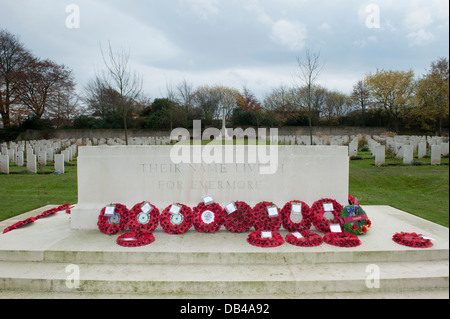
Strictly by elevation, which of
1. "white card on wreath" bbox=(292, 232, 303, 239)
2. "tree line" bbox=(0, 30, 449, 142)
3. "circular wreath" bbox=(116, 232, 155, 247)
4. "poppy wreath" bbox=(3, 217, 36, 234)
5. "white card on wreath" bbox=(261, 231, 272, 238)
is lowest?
"poppy wreath" bbox=(3, 217, 36, 234)

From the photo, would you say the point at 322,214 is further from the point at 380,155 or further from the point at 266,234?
the point at 380,155

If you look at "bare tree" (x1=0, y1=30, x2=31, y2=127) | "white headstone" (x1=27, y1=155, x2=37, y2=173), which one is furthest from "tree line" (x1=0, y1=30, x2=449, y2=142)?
"white headstone" (x1=27, y1=155, x2=37, y2=173)

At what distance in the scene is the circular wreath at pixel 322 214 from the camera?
4.69 meters

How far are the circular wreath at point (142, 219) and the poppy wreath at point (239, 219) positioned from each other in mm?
1163

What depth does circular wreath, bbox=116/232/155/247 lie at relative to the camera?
163 inches

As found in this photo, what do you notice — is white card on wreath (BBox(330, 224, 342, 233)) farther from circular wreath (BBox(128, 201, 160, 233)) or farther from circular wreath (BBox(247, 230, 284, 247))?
circular wreath (BBox(128, 201, 160, 233))

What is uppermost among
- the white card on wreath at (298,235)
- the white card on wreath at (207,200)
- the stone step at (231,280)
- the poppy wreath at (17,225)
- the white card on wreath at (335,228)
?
the white card on wreath at (207,200)

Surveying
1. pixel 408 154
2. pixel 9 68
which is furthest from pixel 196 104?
pixel 408 154

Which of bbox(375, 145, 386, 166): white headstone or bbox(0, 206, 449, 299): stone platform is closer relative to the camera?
bbox(0, 206, 449, 299): stone platform

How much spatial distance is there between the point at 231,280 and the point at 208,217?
1.49 meters

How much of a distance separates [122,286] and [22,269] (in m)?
1.43

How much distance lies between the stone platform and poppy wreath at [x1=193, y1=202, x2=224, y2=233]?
146 mm

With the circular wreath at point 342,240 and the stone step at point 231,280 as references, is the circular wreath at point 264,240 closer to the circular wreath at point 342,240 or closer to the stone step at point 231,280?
the stone step at point 231,280

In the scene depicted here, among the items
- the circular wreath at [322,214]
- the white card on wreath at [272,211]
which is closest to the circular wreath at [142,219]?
the white card on wreath at [272,211]
